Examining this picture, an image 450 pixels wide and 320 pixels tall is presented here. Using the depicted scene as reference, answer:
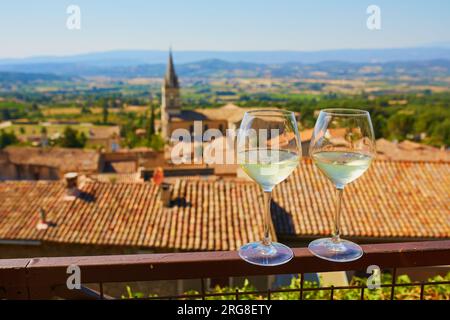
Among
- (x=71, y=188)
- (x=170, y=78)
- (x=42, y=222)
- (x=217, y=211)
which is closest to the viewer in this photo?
(x=42, y=222)

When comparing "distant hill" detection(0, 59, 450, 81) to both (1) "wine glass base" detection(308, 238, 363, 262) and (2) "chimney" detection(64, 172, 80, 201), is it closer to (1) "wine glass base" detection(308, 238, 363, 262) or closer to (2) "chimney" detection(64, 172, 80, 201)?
(2) "chimney" detection(64, 172, 80, 201)

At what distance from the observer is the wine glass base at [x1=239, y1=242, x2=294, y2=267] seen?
130 cm

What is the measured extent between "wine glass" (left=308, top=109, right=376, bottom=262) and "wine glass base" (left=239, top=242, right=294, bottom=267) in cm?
11

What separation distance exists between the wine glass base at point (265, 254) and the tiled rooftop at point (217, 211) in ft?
24.7

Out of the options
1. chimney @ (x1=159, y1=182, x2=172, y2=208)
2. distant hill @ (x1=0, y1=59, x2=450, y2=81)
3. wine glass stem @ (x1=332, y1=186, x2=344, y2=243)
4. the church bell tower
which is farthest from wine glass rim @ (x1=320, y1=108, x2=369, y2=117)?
distant hill @ (x1=0, y1=59, x2=450, y2=81)

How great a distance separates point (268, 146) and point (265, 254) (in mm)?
379

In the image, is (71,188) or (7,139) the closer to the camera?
(71,188)

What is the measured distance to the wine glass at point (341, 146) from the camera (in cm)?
128

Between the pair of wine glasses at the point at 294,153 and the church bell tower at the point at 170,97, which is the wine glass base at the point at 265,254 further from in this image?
the church bell tower at the point at 170,97

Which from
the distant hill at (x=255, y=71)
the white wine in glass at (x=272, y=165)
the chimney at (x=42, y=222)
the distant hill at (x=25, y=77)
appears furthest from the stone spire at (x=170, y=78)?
the distant hill at (x=25, y=77)

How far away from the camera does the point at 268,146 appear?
1230 mm

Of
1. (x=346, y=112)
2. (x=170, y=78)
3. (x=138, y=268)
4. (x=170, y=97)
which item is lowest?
(x=138, y=268)

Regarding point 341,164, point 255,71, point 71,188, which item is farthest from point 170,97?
point 255,71

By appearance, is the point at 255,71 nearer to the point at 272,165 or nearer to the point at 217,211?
the point at 217,211
